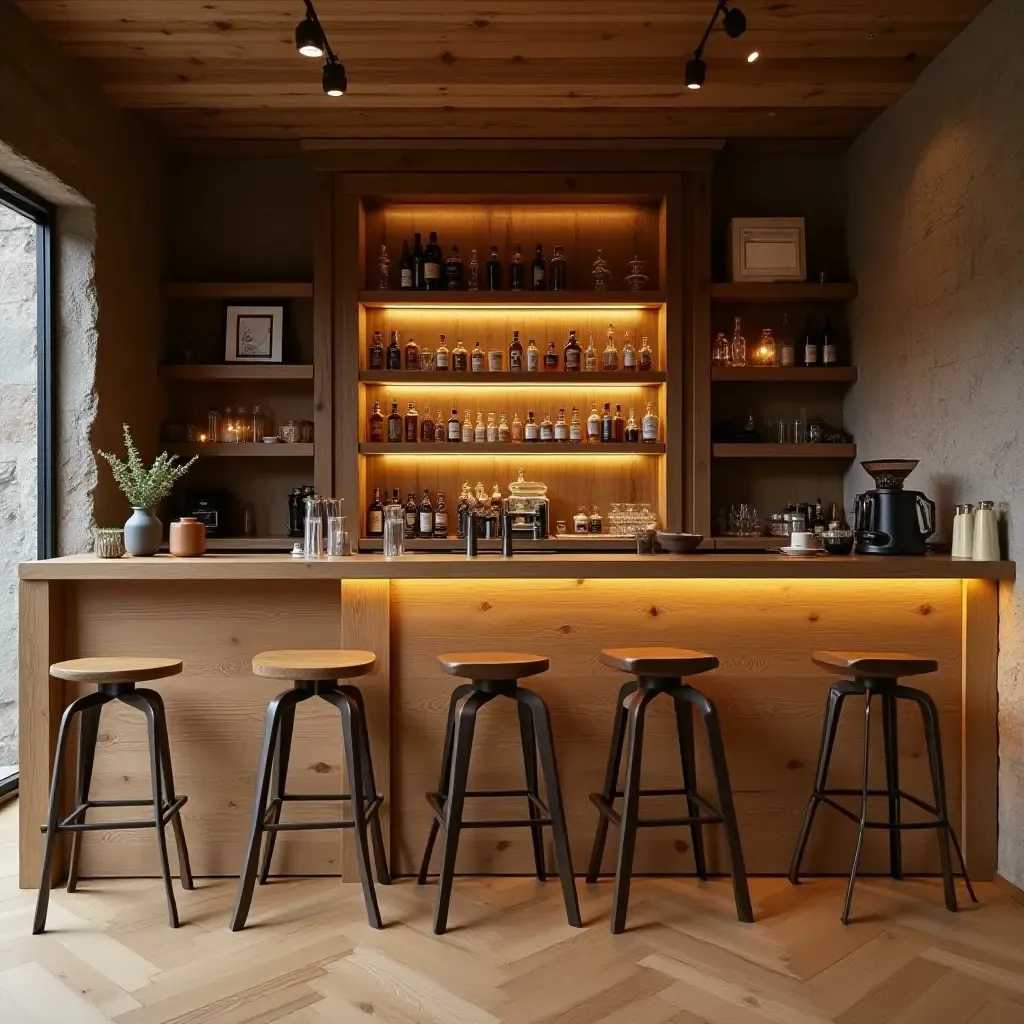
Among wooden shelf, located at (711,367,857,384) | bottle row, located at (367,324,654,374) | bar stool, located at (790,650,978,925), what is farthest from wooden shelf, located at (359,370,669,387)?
bar stool, located at (790,650,978,925)

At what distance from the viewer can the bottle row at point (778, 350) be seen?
4.52 metres

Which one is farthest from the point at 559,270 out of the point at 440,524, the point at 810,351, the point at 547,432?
the point at 440,524

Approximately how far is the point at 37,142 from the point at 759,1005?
3.55 meters

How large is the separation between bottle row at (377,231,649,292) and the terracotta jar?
1993 millimetres

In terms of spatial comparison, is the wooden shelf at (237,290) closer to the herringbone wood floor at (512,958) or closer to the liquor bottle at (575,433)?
the liquor bottle at (575,433)

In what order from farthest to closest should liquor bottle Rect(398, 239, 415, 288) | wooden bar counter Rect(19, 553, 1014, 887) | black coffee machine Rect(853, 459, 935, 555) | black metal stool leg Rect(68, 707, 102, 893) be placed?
liquor bottle Rect(398, 239, 415, 288), black coffee machine Rect(853, 459, 935, 555), wooden bar counter Rect(19, 553, 1014, 887), black metal stool leg Rect(68, 707, 102, 893)

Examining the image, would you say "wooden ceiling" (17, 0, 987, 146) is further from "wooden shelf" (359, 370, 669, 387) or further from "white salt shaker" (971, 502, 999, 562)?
"white salt shaker" (971, 502, 999, 562)

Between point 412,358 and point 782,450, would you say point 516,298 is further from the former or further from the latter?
point 782,450

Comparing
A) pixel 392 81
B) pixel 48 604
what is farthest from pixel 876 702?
pixel 392 81

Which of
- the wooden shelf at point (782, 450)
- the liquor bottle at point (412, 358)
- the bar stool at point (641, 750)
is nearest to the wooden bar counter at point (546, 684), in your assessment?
the bar stool at point (641, 750)

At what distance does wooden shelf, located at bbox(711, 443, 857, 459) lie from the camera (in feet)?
14.6

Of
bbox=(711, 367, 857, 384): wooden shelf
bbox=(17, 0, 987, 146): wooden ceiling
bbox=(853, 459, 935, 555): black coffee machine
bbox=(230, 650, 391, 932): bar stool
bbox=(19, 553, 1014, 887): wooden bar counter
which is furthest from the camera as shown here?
bbox=(711, 367, 857, 384): wooden shelf

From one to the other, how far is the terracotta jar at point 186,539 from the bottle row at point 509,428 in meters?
1.65

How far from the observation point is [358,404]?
4.48 metres
